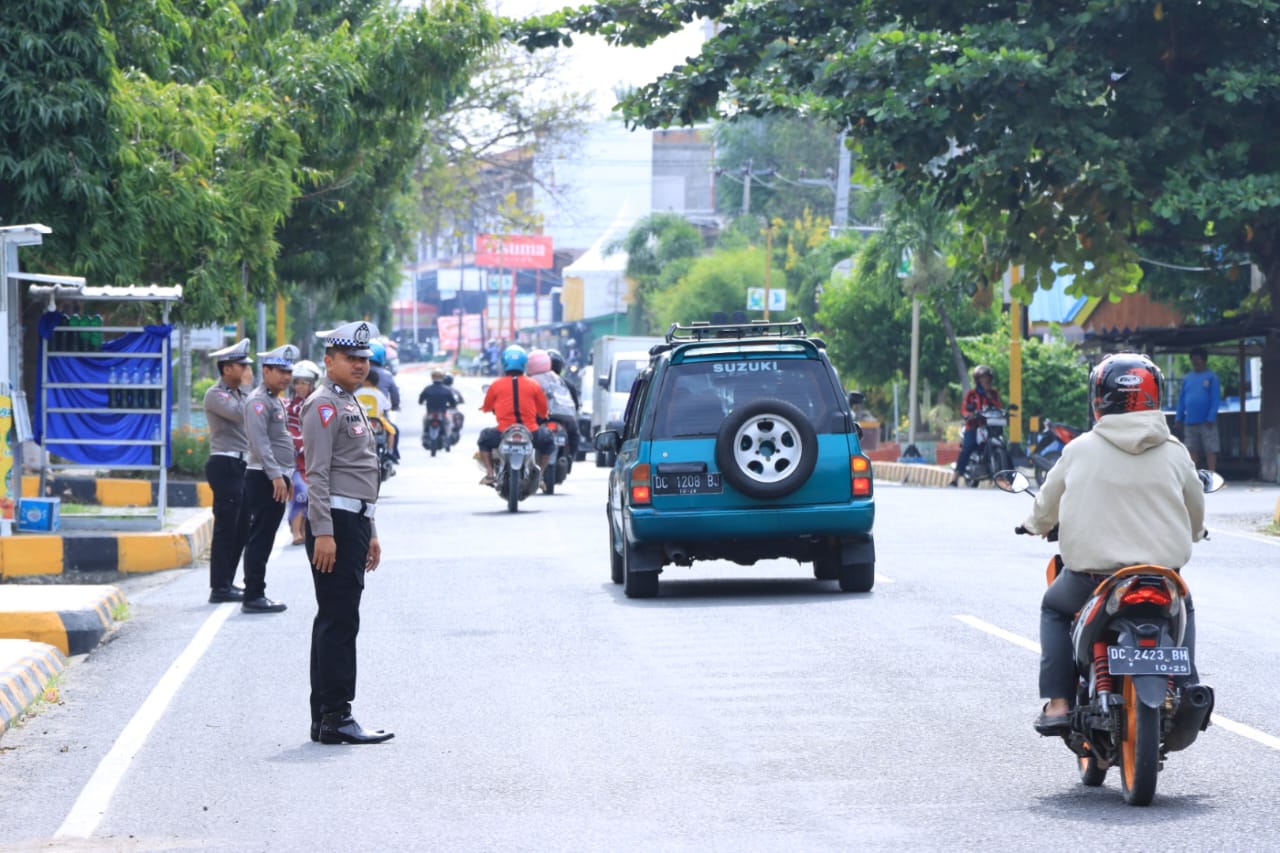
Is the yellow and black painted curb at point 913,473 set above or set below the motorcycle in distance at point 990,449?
below

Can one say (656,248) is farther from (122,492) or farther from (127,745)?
(127,745)

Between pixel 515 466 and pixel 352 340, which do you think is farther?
pixel 515 466

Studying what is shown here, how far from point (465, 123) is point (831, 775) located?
3739 centimetres

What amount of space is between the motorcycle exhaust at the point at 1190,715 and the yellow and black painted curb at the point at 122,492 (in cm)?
1896

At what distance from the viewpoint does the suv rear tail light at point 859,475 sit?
14055 millimetres

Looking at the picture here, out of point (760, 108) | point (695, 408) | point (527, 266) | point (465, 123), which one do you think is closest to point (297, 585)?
point (695, 408)

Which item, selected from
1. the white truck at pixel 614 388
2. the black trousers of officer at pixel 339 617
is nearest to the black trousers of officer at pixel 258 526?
the black trousers of officer at pixel 339 617

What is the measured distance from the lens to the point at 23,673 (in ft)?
34.7

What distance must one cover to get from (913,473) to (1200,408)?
638 cm

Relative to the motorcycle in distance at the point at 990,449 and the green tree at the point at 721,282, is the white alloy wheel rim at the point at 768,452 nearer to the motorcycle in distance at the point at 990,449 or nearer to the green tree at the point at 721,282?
the motorcycle in distance at the point at 990,449

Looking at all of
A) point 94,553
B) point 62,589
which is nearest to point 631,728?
point 62,589

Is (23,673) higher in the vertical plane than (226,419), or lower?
lower

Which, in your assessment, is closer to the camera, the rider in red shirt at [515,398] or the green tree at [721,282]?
the rider in red shirt at [515,398]

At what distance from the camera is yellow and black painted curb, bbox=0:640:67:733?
9883 mm
